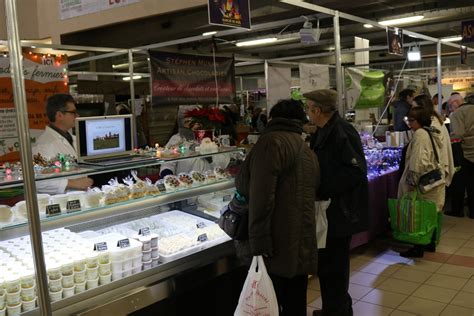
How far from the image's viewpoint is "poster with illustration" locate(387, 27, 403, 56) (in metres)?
5.52

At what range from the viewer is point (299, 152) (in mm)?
2721

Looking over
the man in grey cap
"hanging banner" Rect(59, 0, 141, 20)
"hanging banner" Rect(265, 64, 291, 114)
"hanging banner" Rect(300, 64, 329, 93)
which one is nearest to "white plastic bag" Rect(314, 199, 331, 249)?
the man in grey cap

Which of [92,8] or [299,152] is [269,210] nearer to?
[299,152]

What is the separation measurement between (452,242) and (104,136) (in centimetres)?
469

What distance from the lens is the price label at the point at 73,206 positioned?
2511 mm

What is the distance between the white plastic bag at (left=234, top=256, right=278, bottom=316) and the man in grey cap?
76cm

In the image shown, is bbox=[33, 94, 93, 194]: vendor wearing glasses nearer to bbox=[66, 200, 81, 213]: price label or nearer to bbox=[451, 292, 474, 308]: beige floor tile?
bbox=[66, 200, 81, 213]: price label

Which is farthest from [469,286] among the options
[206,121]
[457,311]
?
[206,121]

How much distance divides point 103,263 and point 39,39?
7.12 meters

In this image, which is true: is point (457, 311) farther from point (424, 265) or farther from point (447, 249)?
point (447, 249)

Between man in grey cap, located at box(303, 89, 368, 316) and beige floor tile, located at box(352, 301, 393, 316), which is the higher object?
man in grey cap, located at box(303, 89, 368, 316)

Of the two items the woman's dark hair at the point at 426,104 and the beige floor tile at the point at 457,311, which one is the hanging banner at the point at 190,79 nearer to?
the woman's dark hair at the point at 426,104

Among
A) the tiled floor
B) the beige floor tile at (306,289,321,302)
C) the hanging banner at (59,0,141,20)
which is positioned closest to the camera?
the tiled floor

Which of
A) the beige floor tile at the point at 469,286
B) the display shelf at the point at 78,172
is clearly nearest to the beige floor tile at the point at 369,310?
the beige floor tile at the point at 469,286
